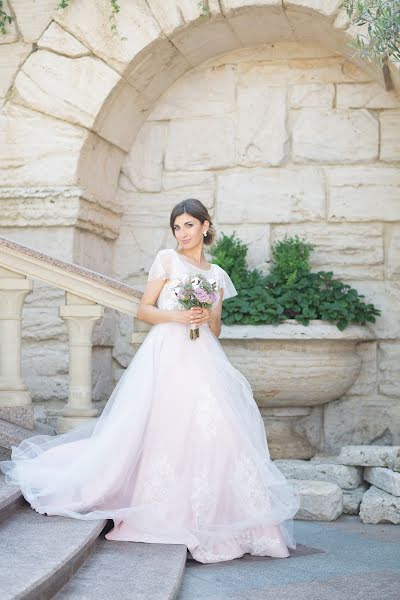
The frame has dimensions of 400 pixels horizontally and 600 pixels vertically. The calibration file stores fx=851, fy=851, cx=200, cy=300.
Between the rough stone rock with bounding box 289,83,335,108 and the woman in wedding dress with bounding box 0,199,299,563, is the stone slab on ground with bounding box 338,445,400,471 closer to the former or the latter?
the woman in wedding dress with bounding box 0,199,299,563

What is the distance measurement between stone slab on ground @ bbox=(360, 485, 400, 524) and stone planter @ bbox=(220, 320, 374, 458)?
4.05ft

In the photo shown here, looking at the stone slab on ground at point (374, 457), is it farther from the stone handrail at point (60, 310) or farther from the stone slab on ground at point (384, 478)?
the stone handrail at point (60, 310)

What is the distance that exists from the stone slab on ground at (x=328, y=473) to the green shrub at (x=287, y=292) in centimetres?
100

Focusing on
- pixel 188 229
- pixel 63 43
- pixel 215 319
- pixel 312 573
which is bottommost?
pixel 312 573

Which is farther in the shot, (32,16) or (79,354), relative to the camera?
(32,16)

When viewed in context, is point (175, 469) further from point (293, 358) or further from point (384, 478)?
point (293, 358)

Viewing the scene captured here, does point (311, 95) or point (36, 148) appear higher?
point (311, 95)

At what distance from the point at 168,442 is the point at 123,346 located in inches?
112

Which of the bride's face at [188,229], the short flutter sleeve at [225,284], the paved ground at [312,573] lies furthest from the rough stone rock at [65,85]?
the paved ground at [312,573]

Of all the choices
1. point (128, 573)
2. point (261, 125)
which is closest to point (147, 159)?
point (261, 125)

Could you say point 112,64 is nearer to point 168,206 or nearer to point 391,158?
point 168,206

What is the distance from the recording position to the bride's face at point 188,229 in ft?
14.5

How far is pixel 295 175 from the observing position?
6.59 meters

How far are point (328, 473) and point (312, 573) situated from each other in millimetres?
1769
